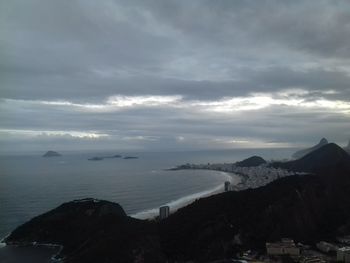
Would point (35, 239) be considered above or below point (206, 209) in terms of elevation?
below

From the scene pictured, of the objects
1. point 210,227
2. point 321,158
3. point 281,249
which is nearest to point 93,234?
point 210,227

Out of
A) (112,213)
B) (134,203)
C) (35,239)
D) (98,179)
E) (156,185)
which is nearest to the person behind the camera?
(35,239)

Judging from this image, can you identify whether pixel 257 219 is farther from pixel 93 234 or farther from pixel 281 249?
pixel 93 234

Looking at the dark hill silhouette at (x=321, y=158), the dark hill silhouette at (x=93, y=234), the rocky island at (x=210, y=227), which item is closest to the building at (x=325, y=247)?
the rocky island at (x=210, y=227)

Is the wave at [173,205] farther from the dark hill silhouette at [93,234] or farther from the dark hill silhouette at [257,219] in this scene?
the dark hill silhouette at [257,219]

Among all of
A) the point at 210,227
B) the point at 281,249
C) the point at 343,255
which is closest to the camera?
the point at 343,255

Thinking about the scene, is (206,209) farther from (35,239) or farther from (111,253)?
(35,239)

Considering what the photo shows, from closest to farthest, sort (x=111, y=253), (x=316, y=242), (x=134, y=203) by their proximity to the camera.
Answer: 1. (x=111, y=253)
2. (x=316, y=242)
3. (x=134, y=203)

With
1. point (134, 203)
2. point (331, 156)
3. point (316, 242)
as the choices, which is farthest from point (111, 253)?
point (331, 156)

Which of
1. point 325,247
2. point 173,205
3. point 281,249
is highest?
point 281,249
